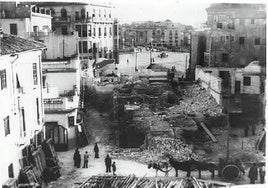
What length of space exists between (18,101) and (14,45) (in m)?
2.30

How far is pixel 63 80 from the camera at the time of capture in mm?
21812

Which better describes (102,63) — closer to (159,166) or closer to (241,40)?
(241,40)

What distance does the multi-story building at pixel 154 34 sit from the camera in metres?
21.0

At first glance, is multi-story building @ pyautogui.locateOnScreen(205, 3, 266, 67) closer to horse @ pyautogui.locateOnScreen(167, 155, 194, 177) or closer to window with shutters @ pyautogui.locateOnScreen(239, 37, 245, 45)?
window with shutters @ pyautogui.locateOnScreen(239, 37, 245, 45)

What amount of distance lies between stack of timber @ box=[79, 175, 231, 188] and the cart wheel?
68 centimetres

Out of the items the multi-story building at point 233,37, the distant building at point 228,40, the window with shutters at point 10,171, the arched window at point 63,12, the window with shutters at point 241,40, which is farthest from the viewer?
the arched window at point 63,12

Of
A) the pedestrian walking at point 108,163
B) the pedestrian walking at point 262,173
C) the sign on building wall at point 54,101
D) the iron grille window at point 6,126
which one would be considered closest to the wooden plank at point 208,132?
the pedestrian walking at point 262,173

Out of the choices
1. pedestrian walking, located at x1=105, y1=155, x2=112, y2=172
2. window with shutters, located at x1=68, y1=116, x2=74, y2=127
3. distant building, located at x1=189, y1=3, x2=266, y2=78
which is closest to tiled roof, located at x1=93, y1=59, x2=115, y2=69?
distant building, located at x1=189, y1=3, x2=266, y2=78

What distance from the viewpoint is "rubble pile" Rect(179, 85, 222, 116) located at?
915 inches

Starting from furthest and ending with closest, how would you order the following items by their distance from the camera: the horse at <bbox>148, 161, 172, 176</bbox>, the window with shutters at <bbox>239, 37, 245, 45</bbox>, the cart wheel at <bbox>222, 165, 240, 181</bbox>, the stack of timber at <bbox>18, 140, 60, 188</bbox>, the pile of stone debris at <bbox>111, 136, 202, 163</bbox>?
the window with shutters at <bbox>239, 37, 245, 45</bbox>, the pile of stone debris at <bbox>111, 136, 202, 163</bbox>, the horse at <bbox>148, 161, 172, 176</bbox>, the cart wheel at <bbox>222, 165, 240, 181</bbox>, the stack of timber at <bbox>18, 140, 60, 188</bbox>

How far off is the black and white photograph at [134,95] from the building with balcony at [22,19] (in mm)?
62

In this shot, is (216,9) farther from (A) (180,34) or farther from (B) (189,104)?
(B) (189,104)

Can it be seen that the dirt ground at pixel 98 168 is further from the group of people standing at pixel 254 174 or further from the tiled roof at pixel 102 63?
the tiled roof at pixel 102 63

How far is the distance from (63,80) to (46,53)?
1.76m
